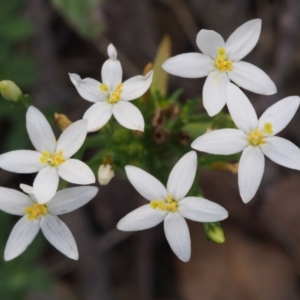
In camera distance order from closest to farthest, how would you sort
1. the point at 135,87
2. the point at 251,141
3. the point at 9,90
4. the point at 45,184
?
1. the point at 45,184
2. the point at 251,141
3. the point at 135,87
4. the point at 9,90

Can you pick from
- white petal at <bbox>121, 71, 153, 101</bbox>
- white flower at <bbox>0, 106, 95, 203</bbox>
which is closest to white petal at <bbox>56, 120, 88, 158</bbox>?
white flower at <bbox>0, 106, 95, 203</bbox>

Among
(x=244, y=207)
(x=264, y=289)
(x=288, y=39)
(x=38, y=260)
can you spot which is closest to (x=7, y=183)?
(x=38, y=260)

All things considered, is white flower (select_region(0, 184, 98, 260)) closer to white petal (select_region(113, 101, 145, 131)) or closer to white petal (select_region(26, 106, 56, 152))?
white petal (select_region(26, 106, 56, 152))

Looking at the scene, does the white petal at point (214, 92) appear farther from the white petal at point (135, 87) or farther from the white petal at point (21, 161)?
the white petal at point (21, 161)

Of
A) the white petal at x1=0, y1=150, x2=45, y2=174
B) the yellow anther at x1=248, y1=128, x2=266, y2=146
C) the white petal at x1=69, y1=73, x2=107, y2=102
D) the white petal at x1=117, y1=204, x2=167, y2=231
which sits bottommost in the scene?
the white petal at x1=117, y1=204, x2=167, y2=231

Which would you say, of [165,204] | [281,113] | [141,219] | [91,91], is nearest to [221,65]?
[281,113]

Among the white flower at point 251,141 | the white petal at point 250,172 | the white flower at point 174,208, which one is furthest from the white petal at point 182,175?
the white petal at point 250,172

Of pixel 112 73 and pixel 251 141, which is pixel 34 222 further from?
pixel 251 141
